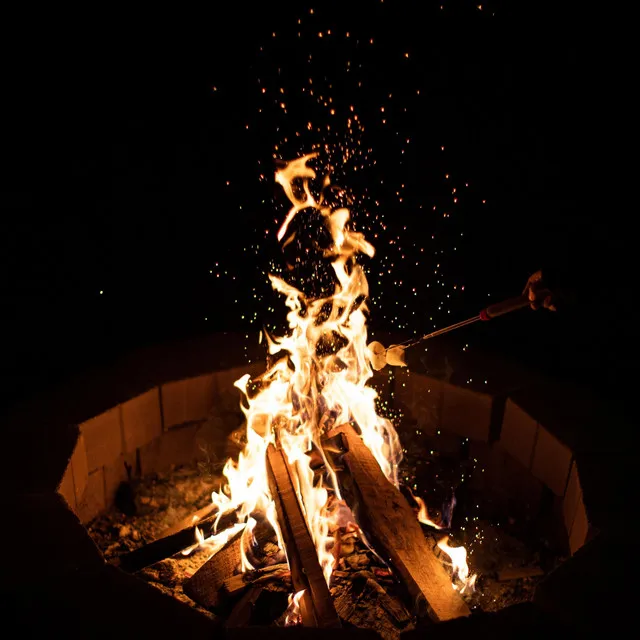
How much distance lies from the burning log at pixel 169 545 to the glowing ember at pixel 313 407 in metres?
0.07

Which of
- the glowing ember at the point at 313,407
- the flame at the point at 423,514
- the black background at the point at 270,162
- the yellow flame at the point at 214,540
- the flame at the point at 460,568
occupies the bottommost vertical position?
the flame at the point at 460,568

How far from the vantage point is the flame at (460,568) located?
2.84m

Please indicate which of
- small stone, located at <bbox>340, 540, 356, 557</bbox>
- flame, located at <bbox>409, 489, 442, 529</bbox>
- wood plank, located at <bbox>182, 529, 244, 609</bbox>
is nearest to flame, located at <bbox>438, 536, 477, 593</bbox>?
flame, located at <bbox>409, 489, 442, 529</bbox>

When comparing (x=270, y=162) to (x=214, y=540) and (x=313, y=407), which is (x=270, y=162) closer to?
(x=313, y=407)

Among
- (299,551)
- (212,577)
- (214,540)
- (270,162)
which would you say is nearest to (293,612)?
(299,551)

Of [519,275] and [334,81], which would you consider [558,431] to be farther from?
[334,81]

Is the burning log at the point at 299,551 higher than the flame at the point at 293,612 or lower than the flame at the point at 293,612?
higher

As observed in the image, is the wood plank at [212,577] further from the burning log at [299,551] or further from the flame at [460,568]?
the flame at [460,568]

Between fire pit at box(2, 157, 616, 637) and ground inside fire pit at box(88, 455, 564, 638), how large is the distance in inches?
0.6

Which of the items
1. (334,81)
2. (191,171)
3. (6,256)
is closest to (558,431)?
(334,81)

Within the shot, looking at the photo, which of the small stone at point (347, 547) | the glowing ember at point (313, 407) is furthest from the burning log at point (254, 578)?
the small stone at point (347, 547)

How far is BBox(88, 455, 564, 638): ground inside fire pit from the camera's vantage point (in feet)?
8.82

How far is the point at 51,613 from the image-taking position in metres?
2.01

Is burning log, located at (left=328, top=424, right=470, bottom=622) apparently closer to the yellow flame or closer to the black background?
the yellow flame
